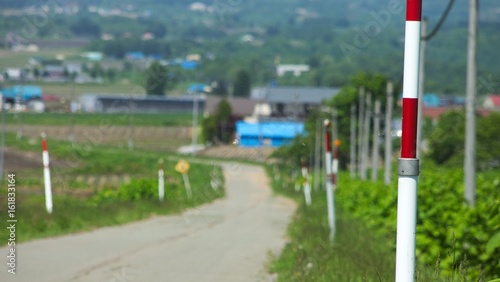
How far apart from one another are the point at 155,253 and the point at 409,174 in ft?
23.5

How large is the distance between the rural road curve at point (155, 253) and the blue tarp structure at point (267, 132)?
31.8 m

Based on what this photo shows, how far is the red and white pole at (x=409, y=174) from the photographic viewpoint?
17.3 ft

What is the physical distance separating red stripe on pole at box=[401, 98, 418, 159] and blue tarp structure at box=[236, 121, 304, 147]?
4249 cm

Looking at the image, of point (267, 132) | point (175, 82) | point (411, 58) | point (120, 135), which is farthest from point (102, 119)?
point (411, 58)

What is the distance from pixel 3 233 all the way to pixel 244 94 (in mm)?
106490

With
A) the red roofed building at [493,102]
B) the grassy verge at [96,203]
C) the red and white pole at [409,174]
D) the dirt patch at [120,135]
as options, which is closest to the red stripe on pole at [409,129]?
the red and white pole at [409,174]

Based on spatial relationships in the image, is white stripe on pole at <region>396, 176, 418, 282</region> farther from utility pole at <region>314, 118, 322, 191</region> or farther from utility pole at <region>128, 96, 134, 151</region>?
utility pole at <region>128, 96, 134, 151</region>

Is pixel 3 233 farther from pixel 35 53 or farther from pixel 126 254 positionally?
pixel 35 53

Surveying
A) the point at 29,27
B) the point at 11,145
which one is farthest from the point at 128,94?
the point at 29,27

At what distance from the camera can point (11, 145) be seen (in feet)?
218

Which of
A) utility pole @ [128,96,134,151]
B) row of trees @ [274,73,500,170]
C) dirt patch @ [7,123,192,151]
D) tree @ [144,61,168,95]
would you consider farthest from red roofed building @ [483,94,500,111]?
tree @ [144,61,168,95]

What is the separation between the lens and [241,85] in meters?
123

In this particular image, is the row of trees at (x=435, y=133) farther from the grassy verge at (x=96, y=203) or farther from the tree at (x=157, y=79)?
the tree at (x=157, y=79)

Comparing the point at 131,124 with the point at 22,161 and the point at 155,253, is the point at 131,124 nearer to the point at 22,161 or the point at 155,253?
the point at 22,161
